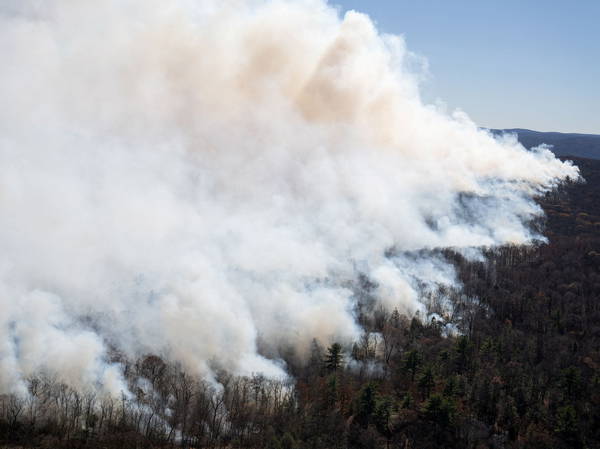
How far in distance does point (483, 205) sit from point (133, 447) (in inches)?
5503

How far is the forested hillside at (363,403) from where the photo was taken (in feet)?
179

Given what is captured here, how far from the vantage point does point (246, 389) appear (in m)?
63.9

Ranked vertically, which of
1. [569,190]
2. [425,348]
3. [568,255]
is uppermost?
[569,190]

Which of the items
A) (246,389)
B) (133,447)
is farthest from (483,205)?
(133,447)

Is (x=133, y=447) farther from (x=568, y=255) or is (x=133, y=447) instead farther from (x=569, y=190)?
(x=569, y=190)

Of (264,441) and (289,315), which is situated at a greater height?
(289,315)

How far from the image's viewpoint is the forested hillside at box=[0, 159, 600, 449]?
54.7 meters

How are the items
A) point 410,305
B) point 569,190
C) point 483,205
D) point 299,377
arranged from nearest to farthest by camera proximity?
point 299,377 → point 410,305 → point 483,205 → point 569,190

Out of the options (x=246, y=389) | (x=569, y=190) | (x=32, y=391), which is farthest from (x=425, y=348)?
(x=569, y=190)

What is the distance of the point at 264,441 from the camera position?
53.4m

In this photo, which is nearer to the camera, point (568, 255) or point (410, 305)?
point (410, 305)

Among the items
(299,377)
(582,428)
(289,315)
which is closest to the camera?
(582,428)

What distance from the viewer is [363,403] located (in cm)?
5772

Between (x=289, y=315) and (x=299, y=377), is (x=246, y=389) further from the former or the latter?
(x=289, y=315)
